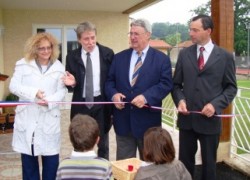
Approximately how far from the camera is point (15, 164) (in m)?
4.37

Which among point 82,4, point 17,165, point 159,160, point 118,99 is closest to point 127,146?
point 118,99

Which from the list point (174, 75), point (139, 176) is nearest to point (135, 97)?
point (174, 75)

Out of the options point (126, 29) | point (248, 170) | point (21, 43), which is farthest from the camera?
point (126, 29)

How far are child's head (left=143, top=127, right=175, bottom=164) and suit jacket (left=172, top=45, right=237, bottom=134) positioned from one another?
1.00 m

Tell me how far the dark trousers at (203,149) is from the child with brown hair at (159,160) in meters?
1.04

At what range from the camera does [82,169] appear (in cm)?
193

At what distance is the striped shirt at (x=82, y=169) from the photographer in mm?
1932

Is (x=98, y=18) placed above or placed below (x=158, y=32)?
below

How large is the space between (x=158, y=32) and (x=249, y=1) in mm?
14507

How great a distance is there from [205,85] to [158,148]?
3.71ft

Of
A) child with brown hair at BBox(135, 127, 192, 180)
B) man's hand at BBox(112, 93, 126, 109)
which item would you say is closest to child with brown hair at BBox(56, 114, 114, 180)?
child with brown hair at BBox(135, 127, 192, 180)

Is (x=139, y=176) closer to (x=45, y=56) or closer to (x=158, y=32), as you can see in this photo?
(x=45, y=56)

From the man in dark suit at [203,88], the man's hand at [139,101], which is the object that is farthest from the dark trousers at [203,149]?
the man's hand at [139,101]

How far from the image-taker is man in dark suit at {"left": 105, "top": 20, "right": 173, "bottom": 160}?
292 centimetres
